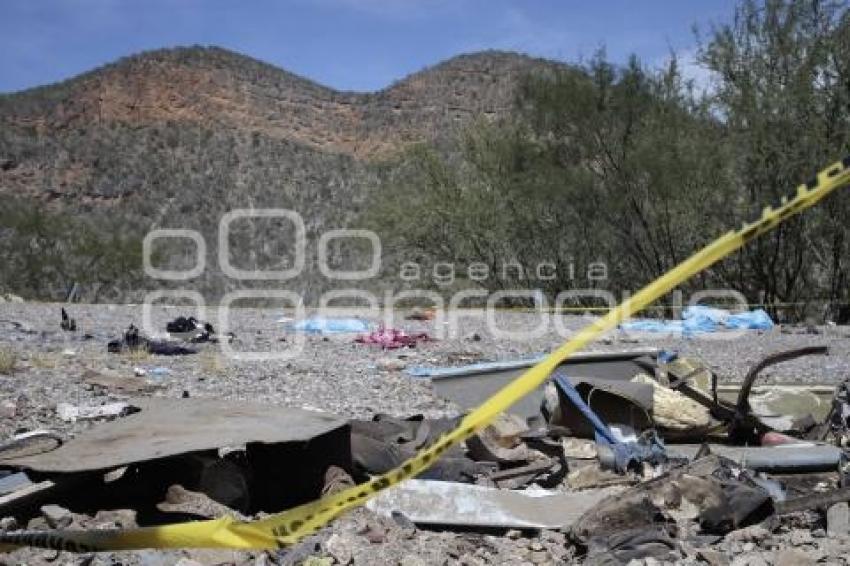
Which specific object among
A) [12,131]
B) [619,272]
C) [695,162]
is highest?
[12,131]

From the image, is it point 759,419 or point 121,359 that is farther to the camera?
point 121,359

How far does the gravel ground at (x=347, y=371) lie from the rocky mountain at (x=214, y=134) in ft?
75.5

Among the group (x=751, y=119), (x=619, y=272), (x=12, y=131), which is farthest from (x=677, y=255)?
(x=12, y=131)

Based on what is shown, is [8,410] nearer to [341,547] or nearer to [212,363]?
[212,363]

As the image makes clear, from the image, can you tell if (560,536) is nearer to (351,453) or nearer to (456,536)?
(456,536)

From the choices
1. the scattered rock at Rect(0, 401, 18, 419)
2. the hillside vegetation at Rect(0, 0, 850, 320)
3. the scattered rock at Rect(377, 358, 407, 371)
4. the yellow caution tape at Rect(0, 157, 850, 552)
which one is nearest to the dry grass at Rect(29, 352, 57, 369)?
the scattered rock at Rect(0, 401, 18, 419)

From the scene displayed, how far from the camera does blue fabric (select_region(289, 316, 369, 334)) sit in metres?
14.0

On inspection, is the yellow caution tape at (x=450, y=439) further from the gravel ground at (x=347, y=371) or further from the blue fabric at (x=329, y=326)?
the blue fabric at (x=329, y=326)

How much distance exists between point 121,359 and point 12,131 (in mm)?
46081

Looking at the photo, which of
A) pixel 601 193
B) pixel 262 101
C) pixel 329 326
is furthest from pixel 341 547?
pixel 262 101

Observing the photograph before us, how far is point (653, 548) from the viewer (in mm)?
3490

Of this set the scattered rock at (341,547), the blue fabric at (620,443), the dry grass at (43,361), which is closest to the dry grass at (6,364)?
the dry grass at (43,361)

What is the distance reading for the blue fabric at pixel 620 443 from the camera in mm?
4941

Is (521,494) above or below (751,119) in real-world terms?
below
